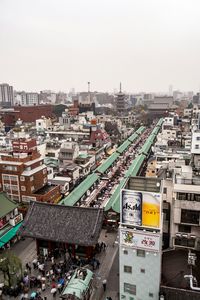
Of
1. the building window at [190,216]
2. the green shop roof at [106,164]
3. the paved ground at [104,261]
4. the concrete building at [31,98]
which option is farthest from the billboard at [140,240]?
the concrete building at [31,98]

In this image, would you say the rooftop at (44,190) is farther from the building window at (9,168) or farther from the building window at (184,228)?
the building window at (184,228)

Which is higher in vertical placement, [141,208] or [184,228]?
[141,208]

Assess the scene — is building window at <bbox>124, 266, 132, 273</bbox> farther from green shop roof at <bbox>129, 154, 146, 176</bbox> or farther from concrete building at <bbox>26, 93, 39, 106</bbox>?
concrete building at <bbox>26, 93, 39, 106</bbox>

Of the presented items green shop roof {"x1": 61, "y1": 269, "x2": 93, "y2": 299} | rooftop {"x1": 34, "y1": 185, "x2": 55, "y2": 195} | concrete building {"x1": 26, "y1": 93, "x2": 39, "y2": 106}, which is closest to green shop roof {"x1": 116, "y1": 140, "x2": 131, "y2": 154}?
rooftop {"x1": 34, "y1": 185, "x2": 55, "y2": 195}

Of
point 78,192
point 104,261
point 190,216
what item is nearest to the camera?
point 190,216

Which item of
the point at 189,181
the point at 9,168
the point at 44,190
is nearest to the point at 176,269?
the point at 189,181

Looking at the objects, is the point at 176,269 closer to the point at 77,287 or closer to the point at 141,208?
the point at 141,208
